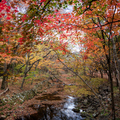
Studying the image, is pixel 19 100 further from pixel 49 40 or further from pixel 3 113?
pixel 49 40

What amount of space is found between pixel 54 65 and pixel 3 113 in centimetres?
1328

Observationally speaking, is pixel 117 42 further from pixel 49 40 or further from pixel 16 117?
pixel 16 117

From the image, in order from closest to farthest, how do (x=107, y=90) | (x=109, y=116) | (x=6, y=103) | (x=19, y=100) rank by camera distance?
(x=109, y=116) → (x=6, y=103) → (x=19, y=100) → (x=107, y=90)

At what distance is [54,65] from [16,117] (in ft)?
43.1

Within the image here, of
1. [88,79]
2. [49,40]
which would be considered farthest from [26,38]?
[88,79]

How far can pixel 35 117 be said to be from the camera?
6.72 m

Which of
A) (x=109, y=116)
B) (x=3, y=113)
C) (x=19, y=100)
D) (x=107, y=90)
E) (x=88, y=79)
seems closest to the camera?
(x=109, y=116)

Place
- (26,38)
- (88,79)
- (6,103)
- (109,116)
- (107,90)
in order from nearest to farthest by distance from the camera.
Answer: (26,38)
(109,116)
(6,103)
(88,79)
(107,90)

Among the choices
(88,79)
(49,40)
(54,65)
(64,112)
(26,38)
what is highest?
(49,40)

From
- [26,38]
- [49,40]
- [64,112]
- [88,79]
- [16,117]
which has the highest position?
[49,40]

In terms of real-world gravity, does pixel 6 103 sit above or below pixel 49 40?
below

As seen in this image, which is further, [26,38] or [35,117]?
[35,117]

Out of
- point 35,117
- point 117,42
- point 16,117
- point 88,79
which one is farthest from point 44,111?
point 117,42

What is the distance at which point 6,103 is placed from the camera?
24.2 feet
